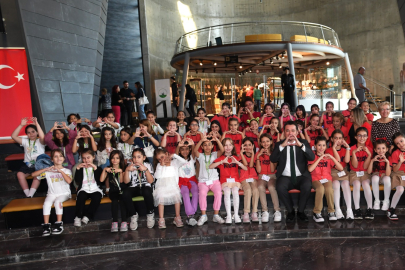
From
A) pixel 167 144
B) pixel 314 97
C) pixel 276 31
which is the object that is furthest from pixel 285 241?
pixel 276 31

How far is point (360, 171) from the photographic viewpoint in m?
4.89

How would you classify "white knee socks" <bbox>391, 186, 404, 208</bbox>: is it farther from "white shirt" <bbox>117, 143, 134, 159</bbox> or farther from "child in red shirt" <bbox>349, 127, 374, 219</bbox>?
"white shirt" <bbox>117, 143, 134, 159</bbox>

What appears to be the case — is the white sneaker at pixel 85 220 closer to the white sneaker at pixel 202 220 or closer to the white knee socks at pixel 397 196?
the white sneaker at pixel 202 220

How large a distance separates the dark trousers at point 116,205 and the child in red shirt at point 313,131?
3.55 meters

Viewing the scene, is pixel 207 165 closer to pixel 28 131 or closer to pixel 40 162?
pixel 40 162

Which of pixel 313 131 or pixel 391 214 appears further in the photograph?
pixel 313 131

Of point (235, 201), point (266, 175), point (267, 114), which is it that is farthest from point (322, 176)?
point (267, 114)

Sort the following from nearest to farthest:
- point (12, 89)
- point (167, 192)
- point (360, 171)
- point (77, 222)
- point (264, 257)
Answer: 1. point (264, 257)
2. point (77, 222)
3. point (167, 192)
4. point (360, 171)
5. point (12, 89)

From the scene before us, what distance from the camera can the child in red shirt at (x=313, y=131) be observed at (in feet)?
20.0

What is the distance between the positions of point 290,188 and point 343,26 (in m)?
16.8

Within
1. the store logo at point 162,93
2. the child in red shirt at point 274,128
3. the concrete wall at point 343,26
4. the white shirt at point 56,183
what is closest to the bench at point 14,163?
the white shirt at point 56,183

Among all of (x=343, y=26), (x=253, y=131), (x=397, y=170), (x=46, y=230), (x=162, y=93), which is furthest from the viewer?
(x=343, y=26)

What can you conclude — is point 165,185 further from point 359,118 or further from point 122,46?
point 122,46

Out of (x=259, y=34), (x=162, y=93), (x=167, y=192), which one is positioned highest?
(x=259, y=34)
